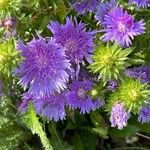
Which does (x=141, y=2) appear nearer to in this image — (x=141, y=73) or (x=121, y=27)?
(x=121, y=27)

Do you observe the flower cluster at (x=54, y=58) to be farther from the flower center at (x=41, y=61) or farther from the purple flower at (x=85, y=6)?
the purple flower at (x=85, y=6)

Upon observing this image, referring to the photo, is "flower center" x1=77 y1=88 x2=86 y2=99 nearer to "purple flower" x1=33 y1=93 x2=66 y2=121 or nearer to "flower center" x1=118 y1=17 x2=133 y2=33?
"purple flower" x1=33 y1=93 x2=66 y2=121

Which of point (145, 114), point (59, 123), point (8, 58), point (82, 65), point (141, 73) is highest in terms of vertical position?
point (8, 58)

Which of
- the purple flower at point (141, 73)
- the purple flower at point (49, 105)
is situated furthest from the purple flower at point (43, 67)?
the purple flower at point (141, 73)

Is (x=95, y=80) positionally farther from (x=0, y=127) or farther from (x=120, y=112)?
(x=0, y=127)

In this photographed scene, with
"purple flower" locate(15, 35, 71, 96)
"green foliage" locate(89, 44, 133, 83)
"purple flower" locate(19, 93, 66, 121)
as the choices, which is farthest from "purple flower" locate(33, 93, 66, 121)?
"green foliage" locate(89, 44, 133, 83)

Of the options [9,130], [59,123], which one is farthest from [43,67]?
[59,123]

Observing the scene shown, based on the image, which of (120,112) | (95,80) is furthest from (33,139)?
(120,112)

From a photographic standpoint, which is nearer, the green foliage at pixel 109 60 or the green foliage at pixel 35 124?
the green foliage at pixel 109 60
